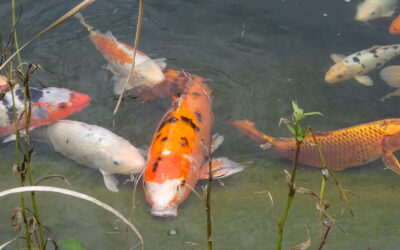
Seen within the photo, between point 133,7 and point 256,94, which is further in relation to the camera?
point 133,7

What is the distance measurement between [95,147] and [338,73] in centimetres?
241

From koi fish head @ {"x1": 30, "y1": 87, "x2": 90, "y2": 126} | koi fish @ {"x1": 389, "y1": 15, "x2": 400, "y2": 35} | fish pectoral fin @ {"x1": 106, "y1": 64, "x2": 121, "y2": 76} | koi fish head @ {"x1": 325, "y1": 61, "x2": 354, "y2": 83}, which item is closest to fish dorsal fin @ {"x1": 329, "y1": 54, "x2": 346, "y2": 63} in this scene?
koi fish head @ {"x1": 325, "y1": 61, "x2": 354, "y2": 83}

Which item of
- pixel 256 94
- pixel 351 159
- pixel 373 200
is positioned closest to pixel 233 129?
pixel 256 94

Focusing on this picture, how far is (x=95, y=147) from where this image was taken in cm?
396

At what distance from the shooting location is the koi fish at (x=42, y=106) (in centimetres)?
421

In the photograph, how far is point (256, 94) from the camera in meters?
4.79

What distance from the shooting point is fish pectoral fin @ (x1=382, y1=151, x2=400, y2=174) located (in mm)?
3877

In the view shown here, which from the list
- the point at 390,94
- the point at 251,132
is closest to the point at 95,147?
the point at 251,132

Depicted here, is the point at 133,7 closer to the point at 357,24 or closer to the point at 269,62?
the point at 269,62

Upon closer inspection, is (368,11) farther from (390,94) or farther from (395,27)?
(390,94)

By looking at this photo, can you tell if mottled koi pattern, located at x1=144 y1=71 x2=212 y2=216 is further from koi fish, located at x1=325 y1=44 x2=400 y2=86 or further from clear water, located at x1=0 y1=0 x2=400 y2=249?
koi fish, located at x1=325 y1=44 x2=400 y2=86

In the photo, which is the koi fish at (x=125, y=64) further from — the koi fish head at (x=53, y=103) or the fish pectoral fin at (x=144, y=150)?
the fish pectoral fin at (x=144, y=150)

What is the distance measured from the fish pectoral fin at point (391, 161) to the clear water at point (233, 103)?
2.8 inches

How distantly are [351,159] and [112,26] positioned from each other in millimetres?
2909
